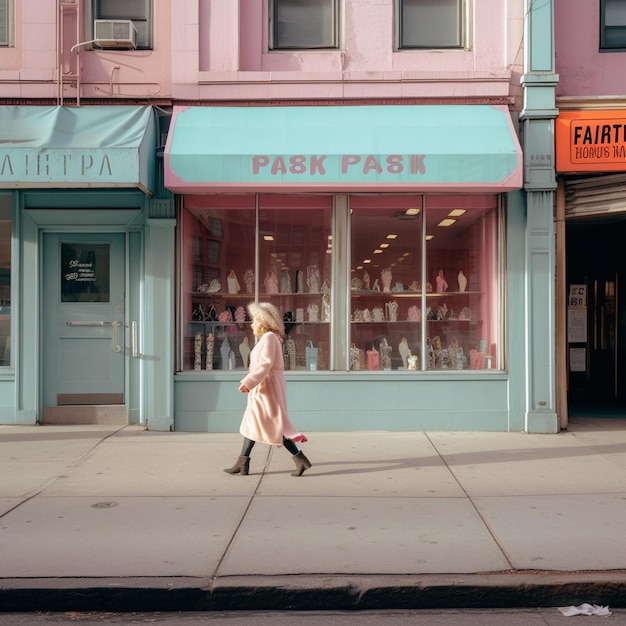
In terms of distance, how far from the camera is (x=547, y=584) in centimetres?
477

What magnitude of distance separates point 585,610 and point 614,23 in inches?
313

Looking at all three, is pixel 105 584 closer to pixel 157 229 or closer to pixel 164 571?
pixel 164 571

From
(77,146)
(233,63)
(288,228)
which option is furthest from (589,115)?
(77,146)

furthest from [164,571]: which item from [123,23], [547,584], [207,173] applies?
[123,23]

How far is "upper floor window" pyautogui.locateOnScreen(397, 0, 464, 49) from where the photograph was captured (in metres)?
9.98

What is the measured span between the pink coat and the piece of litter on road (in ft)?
10.3

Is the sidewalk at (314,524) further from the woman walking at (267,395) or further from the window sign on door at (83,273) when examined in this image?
the window sign on door at (83,273)

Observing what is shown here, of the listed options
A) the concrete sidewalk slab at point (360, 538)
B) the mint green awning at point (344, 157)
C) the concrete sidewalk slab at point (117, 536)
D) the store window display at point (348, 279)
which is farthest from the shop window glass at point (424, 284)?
the concrete sidewalk slab at point (117, 536)

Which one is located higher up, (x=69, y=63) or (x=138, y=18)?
(x=138, y=18)

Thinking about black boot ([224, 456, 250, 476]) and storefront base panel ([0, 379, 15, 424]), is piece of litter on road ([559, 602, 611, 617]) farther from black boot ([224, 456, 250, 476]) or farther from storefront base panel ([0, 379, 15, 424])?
storefront base panel ([0, 379, 15, 424])

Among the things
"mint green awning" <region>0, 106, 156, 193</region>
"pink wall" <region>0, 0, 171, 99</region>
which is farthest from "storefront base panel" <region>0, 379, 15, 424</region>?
"pink wall" <region>0, 0, 171, 99</region>

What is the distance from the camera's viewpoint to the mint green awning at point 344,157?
9.05 meters

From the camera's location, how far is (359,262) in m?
10.0

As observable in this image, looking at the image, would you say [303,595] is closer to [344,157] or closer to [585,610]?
[585,610]
